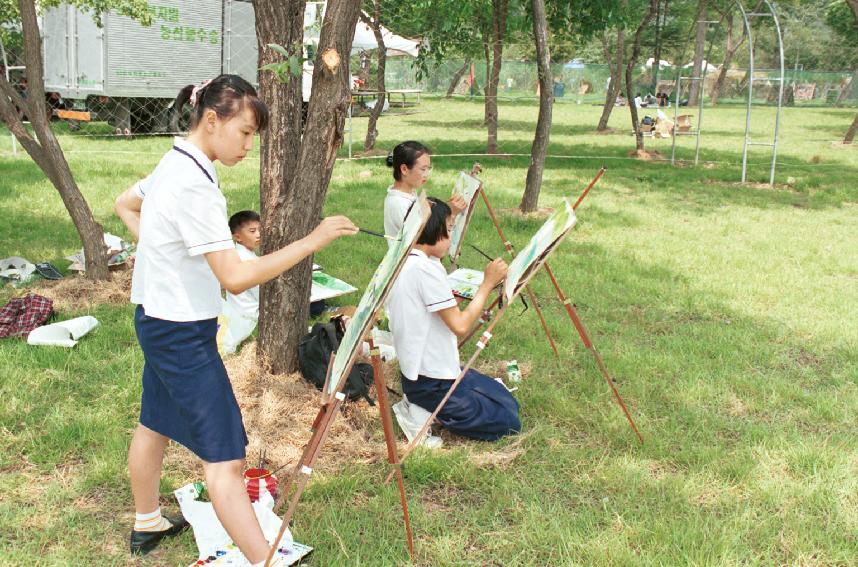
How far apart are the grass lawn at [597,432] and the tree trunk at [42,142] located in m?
0.57

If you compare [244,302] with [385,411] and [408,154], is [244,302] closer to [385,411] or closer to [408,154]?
[408,154]

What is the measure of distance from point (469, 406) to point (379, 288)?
1.39m

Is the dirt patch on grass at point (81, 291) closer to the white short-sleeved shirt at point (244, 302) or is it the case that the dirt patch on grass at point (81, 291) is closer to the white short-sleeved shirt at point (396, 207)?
the white short-sleeved shirt at point (244, 302)

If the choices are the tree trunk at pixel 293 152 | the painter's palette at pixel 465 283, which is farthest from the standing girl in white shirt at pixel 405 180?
the tree trunk at pixel 293 152

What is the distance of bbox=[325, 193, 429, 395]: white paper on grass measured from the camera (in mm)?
2311

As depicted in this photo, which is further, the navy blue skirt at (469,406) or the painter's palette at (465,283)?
the painter's palette at (465,283)

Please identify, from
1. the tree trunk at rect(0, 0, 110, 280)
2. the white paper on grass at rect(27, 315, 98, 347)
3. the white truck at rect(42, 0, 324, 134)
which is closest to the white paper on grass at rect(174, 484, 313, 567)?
the white paper on grass at rect(27, 315, 98, 347)

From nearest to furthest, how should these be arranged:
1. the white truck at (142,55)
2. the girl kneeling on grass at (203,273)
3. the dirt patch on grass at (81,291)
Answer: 1. the girl kneeling on grass at (203,273)
2. the dirt patch on grass at (81,291)
3. the white truck at (142,55)

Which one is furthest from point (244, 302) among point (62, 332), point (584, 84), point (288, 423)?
point (584, 84)

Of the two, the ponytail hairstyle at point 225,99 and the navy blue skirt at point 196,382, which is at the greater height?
the ponytail hairstyle at point 225,99

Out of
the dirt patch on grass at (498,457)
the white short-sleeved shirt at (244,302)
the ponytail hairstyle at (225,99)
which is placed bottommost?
the dirt patch on grass at (498,457)

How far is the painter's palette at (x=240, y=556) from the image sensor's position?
106 inches

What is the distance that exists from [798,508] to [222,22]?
1552 cm

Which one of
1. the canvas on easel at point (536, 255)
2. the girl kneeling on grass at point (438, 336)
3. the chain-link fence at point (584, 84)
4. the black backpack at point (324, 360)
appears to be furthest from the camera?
the chain-link fence at point (584, 84)
